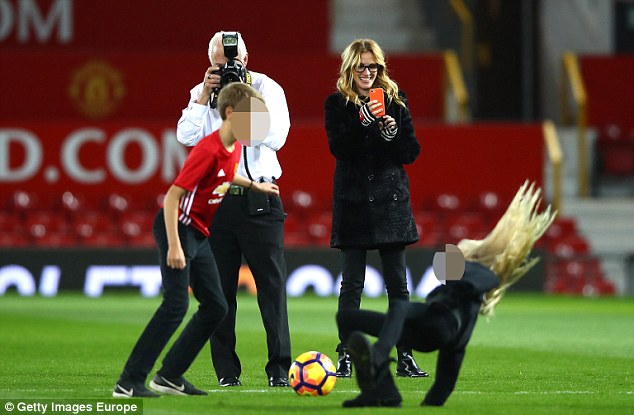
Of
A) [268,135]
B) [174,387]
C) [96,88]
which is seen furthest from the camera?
[96,88]

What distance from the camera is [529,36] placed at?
27.1 m

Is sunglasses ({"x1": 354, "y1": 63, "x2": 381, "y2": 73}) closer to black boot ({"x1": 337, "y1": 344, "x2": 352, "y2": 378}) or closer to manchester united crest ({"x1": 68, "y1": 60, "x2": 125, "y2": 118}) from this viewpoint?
black boot ({"x1": 337, "y1": 344, "x2": 352, "y2": 378})

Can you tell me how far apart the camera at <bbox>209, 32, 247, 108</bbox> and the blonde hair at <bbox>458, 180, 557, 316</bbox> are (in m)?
1.75

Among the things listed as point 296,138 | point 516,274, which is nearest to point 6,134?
point 296,138

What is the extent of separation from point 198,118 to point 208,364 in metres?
2.58

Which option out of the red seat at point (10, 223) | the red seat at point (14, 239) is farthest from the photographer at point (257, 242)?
the red seat at point (10, 223)

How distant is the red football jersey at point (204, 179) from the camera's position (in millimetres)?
7031

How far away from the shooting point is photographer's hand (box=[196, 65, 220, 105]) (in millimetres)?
7762

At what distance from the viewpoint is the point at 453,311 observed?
682cm

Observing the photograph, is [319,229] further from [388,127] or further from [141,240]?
[388,127]

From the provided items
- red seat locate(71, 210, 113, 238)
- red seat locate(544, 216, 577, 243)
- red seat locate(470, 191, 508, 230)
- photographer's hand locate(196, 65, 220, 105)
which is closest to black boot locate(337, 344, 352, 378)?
photographer's hand locate(196, 65, 220, 105)

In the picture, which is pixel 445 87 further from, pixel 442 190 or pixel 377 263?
Answer: pixel 377 263

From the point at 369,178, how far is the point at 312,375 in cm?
155

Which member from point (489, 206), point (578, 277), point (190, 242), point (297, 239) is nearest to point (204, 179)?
point (190, 242)
